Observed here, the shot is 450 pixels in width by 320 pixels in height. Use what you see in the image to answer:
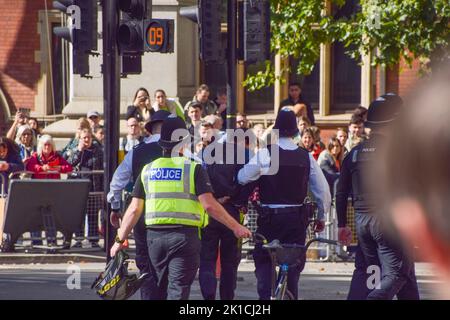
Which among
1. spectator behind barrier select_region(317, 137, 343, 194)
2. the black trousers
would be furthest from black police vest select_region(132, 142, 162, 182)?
spectator behind barrier select_region(317, 137, 343, 194)

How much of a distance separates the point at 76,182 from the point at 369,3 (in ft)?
16.2

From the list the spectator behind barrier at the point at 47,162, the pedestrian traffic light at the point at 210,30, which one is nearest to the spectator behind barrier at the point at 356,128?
the pedestrian traffic light at the point at 210,30

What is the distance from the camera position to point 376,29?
56.0 ft

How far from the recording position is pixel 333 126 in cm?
2395

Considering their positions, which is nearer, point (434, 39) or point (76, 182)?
point (76, 182)

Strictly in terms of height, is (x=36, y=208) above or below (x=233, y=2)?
below

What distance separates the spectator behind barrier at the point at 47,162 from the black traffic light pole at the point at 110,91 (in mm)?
2541

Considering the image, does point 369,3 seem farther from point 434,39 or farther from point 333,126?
point 333,126

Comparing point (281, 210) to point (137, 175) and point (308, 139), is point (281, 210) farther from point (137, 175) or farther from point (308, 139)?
point (308, 139)

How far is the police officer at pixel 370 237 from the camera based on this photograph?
8609 mm

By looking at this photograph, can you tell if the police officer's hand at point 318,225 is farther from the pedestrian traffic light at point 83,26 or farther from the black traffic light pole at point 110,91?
the pedestrian traffic light at point 83,26

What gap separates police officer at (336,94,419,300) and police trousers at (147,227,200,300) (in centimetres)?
113

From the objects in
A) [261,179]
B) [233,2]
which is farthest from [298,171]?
[233,2]

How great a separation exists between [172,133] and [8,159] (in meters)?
7.77
